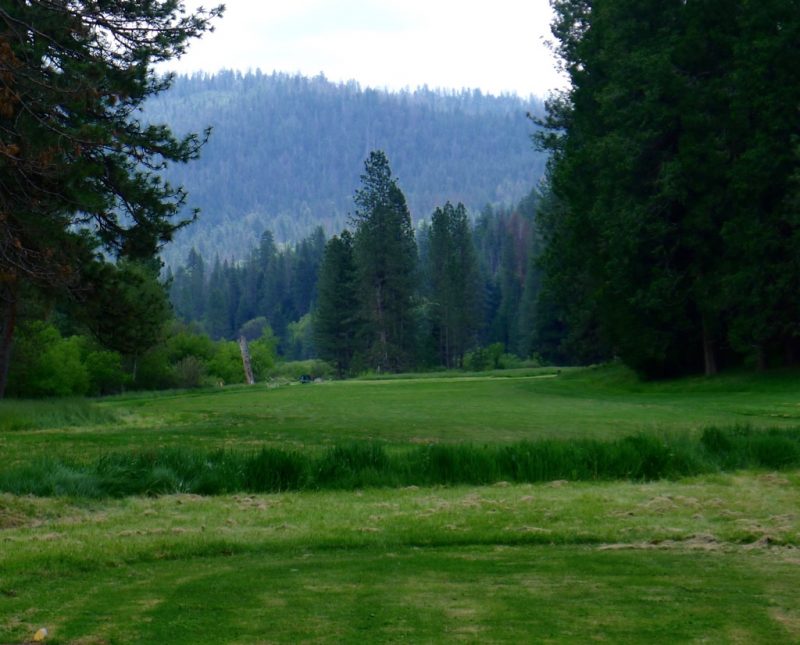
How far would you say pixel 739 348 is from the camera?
131 feet

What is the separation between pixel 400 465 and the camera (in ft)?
47.2

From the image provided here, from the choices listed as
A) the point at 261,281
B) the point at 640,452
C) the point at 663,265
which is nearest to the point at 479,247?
the point at 261,281

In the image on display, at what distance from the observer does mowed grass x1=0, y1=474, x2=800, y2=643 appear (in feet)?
21.1

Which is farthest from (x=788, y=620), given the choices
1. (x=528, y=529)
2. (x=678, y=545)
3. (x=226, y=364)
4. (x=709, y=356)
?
(x=226, y=364)

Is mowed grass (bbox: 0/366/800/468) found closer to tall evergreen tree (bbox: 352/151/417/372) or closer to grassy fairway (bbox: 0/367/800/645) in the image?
grassy fairway (bbox: 0/367/800/645)

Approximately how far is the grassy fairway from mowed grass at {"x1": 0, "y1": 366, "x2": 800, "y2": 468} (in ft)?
18.3

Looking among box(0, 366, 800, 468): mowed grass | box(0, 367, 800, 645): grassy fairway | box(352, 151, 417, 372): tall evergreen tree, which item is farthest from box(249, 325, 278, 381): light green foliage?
box(0, 367, 800, 645): grassy fairway

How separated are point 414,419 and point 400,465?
1483cm

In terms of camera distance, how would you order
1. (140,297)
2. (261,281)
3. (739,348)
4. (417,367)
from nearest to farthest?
(140,297) < (739,348) < (417,367) < (261,281)

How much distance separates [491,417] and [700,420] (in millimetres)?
5862

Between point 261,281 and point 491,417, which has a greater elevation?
point 261,281

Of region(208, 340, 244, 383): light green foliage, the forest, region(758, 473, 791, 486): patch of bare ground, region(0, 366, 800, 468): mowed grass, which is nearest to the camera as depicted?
region(758, 473, 791, 486): patch of bare ground

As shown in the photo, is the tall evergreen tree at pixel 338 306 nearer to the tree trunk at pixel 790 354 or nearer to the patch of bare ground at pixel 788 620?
the tree trunk at pixel 790 354

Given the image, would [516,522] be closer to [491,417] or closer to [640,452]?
[640,452]
